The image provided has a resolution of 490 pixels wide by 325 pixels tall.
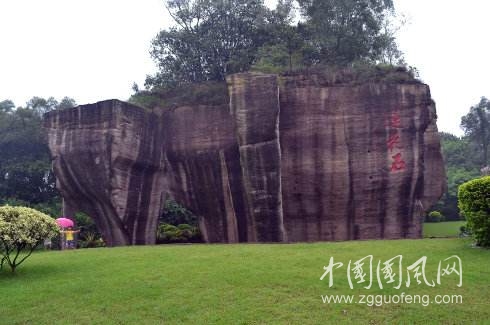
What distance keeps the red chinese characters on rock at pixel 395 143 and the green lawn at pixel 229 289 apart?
509 centimetres

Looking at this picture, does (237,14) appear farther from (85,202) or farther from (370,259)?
A: (370,259)

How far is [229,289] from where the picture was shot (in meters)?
7.64

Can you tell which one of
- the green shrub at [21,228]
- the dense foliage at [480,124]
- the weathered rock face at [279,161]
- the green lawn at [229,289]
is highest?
the dense foliage at [480,124]

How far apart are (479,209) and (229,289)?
5894 millimetres

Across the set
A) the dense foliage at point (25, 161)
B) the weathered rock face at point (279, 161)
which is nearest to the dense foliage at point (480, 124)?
the weathered rock face at point (279, 161)

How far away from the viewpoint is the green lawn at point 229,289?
646 centimetres

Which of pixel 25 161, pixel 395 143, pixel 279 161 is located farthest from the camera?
pixel 25 161

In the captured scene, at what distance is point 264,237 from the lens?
15.4m

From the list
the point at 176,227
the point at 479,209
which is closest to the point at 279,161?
the point at 479,209

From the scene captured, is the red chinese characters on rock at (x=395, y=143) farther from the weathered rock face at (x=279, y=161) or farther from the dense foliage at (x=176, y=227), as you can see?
the dense foliage at (x=176, y=227)

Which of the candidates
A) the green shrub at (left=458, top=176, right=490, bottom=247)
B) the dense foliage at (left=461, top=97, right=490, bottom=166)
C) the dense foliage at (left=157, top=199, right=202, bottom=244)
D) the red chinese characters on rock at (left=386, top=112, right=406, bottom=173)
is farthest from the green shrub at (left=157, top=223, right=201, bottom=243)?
the dense foliage at (left=461, top=97, right=490, bottom=166)

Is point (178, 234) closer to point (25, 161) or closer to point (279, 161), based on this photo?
point (279, 161)

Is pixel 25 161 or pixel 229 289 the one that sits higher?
pixel 25 161

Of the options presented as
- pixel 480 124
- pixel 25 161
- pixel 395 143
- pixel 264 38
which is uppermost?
pixel 264 38
